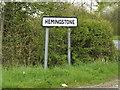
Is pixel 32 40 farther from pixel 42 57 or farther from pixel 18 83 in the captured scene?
pixel 18 83

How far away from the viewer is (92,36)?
7379 millimetres

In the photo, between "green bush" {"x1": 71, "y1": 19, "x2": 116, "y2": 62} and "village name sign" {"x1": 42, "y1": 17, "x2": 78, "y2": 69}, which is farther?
"green bush" {"x1": 71, "y1": 19, "x2": 116, "y2": 62}

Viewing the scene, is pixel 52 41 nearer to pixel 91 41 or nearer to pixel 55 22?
pixel 55 22

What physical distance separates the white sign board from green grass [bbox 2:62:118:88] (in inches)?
58.1

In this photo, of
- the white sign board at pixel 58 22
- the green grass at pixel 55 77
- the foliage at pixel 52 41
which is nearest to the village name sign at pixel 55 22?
the white sign board at pixel 58 22

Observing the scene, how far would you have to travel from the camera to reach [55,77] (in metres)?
5.38

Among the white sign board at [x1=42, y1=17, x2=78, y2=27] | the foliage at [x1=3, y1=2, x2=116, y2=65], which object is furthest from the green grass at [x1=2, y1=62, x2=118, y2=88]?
the white sign board at [x1=42, y1=17, x2=78, y2=27]

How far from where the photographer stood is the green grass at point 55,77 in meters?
4.86

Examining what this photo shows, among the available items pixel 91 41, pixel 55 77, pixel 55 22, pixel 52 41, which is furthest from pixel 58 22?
pixel 55 77

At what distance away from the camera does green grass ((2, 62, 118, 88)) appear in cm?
486

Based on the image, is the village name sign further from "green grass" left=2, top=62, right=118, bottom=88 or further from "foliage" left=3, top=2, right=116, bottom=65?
"green grass" left=2, top=62, right=118, bottom=88

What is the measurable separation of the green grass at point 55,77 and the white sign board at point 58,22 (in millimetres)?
1476

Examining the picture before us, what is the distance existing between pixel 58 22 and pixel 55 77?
1.97m

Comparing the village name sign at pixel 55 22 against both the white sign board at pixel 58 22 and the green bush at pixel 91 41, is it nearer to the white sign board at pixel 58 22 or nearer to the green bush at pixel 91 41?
the white sign board at pixel 58 22
